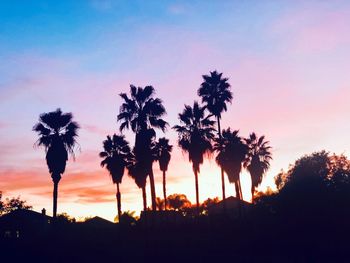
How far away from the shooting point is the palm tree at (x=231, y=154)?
5053cm

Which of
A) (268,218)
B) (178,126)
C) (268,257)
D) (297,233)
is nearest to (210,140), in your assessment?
(178,126)

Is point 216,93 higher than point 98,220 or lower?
higher

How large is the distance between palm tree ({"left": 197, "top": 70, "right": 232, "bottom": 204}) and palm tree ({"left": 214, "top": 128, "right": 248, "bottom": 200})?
2.17 metres

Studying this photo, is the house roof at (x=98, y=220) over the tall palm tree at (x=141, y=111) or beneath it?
beneath

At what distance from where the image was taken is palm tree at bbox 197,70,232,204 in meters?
48.1

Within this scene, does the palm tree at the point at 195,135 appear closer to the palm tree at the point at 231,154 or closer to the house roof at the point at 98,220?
the palm tree at the point at 231,154

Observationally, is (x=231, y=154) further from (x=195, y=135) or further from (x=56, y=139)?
(x=56, y=139)

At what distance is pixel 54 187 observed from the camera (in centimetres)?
3953

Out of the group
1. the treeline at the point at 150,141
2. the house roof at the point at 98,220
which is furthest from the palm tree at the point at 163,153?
the house roof at the point at 98,220

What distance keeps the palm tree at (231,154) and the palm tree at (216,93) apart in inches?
85.5

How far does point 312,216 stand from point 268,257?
33.6 feet

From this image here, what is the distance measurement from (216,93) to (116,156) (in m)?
15.1

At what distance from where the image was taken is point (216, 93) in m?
48.4

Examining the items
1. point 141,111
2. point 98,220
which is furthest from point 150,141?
point 98,220
